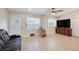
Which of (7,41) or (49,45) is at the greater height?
(7,41)

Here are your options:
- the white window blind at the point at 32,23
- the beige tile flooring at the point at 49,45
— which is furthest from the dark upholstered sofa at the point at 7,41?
the white window blind at the point at 32,23

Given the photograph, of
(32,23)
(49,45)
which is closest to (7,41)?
(32,23)

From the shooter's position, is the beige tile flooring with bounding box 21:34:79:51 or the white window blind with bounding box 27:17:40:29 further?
the beige tile flooring with bounding box 21:34:79:51

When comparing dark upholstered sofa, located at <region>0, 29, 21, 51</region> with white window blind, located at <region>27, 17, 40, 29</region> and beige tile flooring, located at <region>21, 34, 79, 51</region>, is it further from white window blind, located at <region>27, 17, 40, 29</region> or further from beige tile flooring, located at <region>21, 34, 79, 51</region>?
white window blind, located at <region>27, 17, 40, 29</region>

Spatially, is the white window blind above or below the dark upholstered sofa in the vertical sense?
above

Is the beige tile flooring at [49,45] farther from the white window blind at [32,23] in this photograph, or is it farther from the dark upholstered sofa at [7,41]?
the white window blind at [32,23]

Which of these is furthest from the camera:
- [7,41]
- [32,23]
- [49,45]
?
[49,45]

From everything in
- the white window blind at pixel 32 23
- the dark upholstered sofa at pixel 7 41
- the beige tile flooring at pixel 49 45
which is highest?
the white window blind at pixel 32 23

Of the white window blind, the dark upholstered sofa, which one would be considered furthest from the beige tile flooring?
the white window blind

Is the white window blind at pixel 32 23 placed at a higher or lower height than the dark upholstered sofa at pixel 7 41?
higher

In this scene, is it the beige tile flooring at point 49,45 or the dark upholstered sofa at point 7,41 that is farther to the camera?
the beige tile flooring at point 49,45

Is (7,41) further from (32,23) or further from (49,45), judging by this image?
(49,45)
